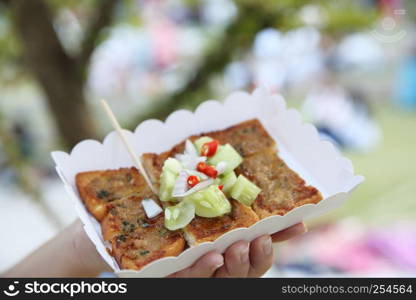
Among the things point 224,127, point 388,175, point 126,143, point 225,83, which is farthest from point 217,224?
point 388,175

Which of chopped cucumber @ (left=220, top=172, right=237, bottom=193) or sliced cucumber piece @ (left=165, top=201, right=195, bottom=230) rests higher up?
chopped cucumber @ (left=220, top=172, right=237, bottom=193)

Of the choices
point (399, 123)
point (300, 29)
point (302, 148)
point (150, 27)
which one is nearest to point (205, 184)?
point (302, 148)

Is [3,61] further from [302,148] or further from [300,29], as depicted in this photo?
[302,148]

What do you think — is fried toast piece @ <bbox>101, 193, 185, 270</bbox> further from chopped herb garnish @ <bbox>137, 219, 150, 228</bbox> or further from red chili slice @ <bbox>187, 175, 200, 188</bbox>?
red chili slice @ <bbox>187, 175, 200, 188</bbox>

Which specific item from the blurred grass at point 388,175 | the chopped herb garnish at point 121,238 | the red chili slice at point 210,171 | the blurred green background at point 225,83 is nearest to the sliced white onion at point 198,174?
the red chili slice at point 210,171

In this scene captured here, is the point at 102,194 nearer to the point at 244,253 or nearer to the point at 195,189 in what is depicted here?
the point at 195,189

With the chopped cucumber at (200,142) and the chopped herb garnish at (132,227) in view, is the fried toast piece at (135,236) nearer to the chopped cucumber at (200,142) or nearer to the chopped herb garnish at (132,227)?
the chopped herb garnish at (132,227)

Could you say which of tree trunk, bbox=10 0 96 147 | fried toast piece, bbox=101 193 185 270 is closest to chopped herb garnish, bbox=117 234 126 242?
fried toast piece, bbox=101 193 185 270
